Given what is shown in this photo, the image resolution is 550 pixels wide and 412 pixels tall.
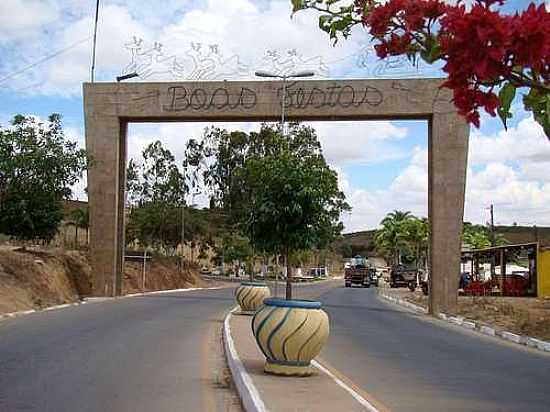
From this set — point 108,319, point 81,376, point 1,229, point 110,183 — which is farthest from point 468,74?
point 1,229

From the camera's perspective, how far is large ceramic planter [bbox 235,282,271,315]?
2338cm

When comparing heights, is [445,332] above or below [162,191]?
below

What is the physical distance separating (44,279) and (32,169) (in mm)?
5238

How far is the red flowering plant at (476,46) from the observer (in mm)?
4414

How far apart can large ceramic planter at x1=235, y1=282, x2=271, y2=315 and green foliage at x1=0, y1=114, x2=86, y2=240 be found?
9697 mm

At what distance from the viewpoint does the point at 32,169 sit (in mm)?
28641

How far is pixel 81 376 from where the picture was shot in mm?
11273

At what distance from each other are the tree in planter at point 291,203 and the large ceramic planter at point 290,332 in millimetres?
6923

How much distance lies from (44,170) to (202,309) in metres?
7.86

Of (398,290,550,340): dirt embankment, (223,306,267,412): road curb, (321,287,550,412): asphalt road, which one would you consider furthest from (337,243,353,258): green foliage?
(223,306,267,412): road curb

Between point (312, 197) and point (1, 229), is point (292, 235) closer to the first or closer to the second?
point (312, 197)

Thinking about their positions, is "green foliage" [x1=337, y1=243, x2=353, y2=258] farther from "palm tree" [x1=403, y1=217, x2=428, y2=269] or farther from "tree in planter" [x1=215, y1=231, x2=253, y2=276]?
"tree in planter" [x1=215, y1=231, x2=253, y2=276]

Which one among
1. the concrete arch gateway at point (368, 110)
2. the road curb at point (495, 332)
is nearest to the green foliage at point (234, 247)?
the road curb at point (495, 332)

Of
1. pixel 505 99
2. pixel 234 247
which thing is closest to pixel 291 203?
pixel 505 99
